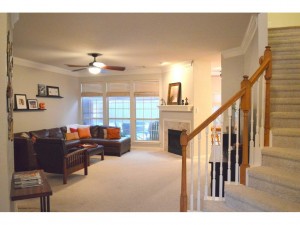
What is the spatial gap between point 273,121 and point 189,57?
A: 3461 mm

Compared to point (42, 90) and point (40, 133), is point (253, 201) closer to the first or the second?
point (40, 133)

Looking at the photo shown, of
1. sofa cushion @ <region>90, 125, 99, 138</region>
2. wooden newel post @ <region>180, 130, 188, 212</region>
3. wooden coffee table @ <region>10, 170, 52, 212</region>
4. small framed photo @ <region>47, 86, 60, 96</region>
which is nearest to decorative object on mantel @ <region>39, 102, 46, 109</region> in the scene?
small framed photo @ <region>47, 86, 60, 96</region>

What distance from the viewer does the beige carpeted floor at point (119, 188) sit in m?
3.34

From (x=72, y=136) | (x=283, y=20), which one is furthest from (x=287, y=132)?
(x=72, y=136)

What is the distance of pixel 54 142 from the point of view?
4309 mm

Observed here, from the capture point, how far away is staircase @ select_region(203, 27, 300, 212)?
2.08 meters

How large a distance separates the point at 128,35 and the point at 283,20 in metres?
2.70

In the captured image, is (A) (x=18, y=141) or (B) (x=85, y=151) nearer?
(A) (x=18, y=141)

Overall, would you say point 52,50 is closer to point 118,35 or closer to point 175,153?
point 118,35

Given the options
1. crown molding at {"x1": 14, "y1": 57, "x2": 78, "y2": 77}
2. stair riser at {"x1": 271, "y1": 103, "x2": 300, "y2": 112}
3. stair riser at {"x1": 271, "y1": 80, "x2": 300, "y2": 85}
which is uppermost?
crown molding at {"x1": 14, "y1": 57, "x2": 78, "y2": 77}

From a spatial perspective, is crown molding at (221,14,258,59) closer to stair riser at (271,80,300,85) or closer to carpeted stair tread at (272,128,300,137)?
stair riser at (271,80,300,85)

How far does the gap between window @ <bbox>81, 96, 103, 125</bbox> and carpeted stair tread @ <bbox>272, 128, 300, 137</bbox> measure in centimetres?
657

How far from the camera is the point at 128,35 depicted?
13.1ft

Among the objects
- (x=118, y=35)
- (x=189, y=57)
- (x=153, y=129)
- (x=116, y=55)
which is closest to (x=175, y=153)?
(x=153, y=129)
